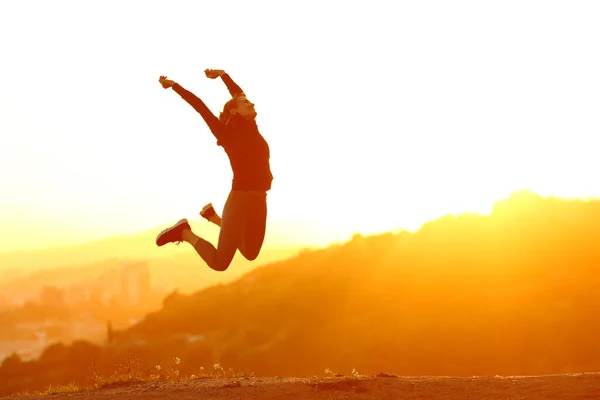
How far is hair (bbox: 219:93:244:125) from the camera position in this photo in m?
9.88

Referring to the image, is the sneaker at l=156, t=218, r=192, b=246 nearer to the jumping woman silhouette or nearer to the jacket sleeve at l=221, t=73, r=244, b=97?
the jumping woman silhouette

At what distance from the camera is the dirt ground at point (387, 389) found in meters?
11.2

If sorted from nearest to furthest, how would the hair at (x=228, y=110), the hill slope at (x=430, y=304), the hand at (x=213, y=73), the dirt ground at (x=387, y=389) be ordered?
1. the hair at (x=228, y=110)
2. the hand at (x=213, y=73)
3. the dirt ground at (x=387, y=389)
4. the hill slope at (x=430, y=304)

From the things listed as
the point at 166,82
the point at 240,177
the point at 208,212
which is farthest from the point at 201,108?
the point at 208,212

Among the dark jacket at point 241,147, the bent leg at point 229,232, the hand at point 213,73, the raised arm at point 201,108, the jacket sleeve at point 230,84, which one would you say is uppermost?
the hand at point 213,73

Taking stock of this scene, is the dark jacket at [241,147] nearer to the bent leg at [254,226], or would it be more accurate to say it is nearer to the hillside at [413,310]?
the bent leg at [254,226]

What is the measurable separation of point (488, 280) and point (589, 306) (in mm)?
9972

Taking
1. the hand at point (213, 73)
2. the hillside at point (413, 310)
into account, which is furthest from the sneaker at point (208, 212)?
the hillside at point (413, 310)

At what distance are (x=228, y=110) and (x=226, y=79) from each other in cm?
54

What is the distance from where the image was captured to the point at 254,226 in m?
9.70

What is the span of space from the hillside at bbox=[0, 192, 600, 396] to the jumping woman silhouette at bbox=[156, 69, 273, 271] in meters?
39.1

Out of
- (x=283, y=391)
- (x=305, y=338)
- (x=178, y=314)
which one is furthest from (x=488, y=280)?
(x=283, y=391)

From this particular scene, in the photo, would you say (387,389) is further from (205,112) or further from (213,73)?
(213,73)

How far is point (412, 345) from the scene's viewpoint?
5631 cm
